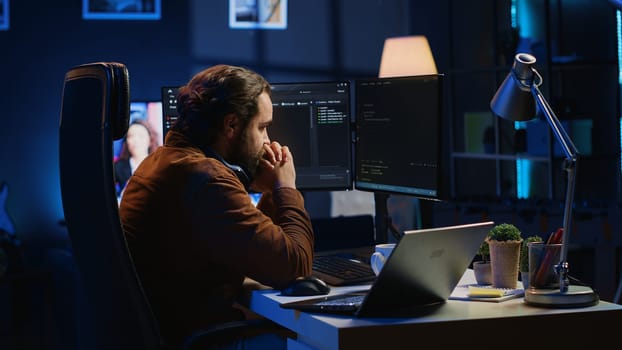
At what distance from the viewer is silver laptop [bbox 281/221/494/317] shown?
168cm

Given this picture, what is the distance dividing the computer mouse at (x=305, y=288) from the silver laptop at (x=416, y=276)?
0.05 metres

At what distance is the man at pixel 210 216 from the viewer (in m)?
1.98

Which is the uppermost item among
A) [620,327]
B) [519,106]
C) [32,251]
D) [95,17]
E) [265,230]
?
[95,17]

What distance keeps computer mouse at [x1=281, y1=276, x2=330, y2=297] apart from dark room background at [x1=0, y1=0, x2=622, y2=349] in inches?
97.3

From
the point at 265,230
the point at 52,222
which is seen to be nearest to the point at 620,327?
the point at 265,230

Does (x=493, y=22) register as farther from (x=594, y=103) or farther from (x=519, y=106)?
(x=519, y=106)

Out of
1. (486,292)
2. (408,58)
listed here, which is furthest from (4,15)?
(486,292)

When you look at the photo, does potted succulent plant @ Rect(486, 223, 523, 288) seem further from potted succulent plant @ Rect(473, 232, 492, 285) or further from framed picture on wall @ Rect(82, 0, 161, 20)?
framed picture on wall @ Rect(82, 0, 161, 20)

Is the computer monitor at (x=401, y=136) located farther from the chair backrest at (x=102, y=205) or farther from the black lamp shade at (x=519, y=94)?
the chair backrest at (x=102, y=205)

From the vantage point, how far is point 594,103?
5977mm

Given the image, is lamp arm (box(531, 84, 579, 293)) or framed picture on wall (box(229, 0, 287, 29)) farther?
framed picture on wall (box(229, 0, 287, 29))

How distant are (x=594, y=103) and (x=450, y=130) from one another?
3.25 ft

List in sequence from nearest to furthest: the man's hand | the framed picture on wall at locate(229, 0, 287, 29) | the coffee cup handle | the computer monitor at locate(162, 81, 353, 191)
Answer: the coffee cup handle, the man's hand, the computer monitor at locate(162, 81, 353, 191), the framed picture on wall at locate(229, 0, 287, 29)

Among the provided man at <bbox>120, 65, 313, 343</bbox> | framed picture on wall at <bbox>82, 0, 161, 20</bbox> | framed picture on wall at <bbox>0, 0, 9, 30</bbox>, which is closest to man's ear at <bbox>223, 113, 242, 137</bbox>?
man at <bbox>120, 65, 313, 343</bbox>
